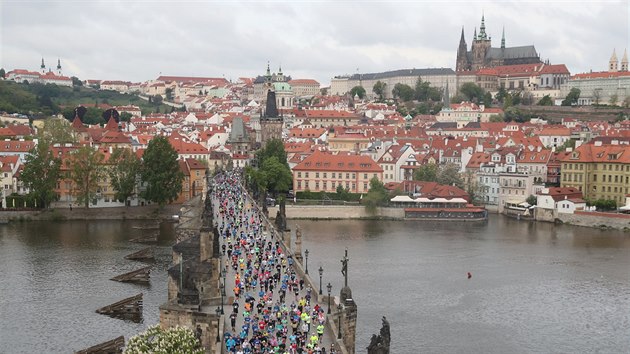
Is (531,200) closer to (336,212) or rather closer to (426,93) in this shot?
(336,212)

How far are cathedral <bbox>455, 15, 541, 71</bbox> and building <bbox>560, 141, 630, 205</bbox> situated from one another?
4191 inches

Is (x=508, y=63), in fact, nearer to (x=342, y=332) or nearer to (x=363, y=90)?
(x=363, y=90)

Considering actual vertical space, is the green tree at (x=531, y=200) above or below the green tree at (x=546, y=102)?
below

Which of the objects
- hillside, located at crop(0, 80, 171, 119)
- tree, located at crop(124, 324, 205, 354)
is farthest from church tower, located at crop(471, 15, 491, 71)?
tree, located at crop(124, 324, 205, 354)

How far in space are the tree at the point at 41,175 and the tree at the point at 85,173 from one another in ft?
4.27

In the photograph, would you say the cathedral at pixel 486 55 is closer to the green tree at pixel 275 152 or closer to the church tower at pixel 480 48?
the church tower at pixel 480 48

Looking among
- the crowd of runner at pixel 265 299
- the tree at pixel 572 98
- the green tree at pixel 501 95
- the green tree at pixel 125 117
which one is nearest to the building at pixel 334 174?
the crowd of runner at pixel 265 299

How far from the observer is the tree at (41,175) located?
5744cm

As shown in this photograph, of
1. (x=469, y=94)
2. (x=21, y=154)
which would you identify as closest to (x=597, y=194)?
(x=21, y=154)

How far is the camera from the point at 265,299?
75.1 ft

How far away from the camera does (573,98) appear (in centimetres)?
13288

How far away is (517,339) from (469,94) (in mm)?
124897

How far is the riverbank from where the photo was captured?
184 feet

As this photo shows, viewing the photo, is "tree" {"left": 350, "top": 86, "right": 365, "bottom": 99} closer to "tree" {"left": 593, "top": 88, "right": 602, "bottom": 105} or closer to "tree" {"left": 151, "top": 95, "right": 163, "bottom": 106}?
"tree" {"left": 151, "top": 95, "right": 163, "bottom": 106}
